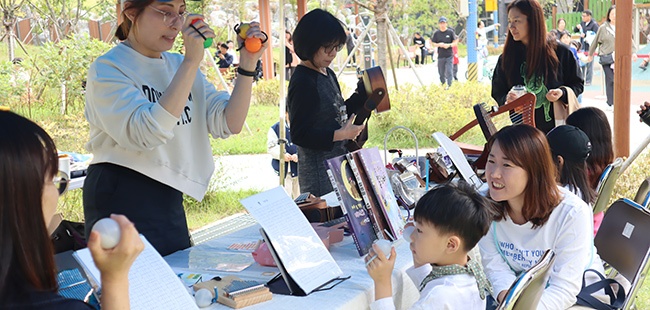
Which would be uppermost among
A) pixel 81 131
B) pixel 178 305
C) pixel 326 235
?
pixel 178 305

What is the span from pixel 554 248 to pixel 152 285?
1.29 meters

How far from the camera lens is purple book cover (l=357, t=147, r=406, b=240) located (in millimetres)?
2402

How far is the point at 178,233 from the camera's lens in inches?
91.9

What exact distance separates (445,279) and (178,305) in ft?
2.28

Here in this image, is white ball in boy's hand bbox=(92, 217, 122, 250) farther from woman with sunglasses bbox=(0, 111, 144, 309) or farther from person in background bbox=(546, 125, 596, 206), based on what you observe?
person in background bbox=(546, 125, 596, 206)

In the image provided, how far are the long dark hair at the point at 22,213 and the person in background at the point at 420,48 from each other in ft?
71.8

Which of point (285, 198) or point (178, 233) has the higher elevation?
point (285, 198)

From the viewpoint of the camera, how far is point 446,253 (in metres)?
1.94

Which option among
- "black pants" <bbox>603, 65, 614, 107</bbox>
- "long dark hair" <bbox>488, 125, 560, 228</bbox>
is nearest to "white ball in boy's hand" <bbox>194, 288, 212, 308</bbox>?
"long dark hair" <bbox>488, 125, 560, 228</bbox>

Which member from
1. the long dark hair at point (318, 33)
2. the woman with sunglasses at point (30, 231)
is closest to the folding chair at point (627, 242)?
the long dark hair at point (318, 33)

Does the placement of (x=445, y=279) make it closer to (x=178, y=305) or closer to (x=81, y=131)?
(x=178, y=305)

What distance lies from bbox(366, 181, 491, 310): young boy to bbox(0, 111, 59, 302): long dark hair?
0.97 meters

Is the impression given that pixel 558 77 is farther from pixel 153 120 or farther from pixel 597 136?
pixel 153 120

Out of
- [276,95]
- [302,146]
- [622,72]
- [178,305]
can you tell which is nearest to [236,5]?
[276,95]
